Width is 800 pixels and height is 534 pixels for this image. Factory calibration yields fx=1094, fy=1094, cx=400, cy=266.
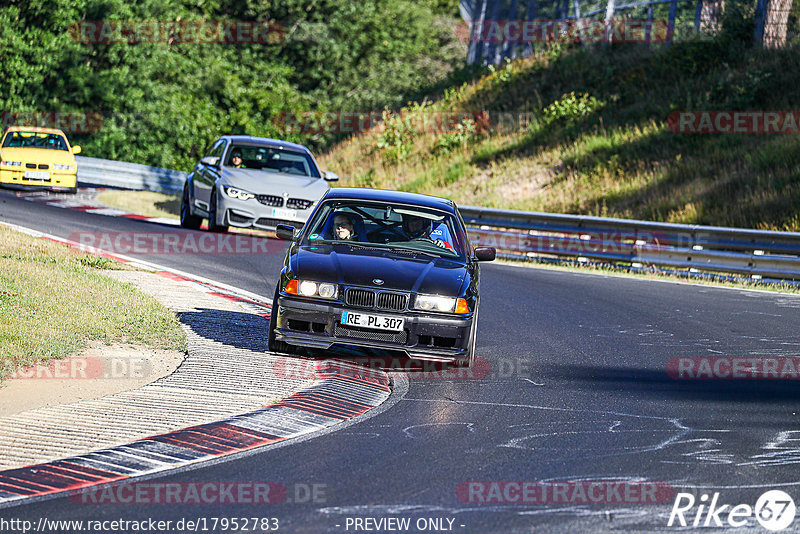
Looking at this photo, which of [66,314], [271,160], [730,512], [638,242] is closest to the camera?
[730,512]

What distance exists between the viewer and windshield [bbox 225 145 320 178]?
2008 cm

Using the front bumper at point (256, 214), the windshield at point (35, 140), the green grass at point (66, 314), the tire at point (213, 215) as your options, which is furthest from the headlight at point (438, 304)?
the windshield at point (35, 140)

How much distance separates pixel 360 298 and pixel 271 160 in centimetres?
1150

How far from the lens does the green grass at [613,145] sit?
992 inches

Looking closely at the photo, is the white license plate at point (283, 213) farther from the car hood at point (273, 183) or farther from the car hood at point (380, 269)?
the car hood at point (380, 269)

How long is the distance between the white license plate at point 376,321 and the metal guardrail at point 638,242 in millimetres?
11236

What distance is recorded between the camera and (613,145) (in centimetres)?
3008

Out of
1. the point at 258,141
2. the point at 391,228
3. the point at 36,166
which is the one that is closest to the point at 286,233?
the point at 391,228

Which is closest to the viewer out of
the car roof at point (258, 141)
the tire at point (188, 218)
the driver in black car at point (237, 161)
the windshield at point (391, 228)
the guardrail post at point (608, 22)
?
the windshield at point (391, 228)

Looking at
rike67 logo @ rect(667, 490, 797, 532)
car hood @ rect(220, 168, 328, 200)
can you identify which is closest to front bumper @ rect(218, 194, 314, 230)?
car hood @ rect(220, 168, 328, 200)

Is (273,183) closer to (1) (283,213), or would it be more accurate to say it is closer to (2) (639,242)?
(1) (283,213)

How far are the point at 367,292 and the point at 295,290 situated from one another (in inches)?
24.9

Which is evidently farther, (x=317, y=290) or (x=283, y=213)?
(x=283, y=213)

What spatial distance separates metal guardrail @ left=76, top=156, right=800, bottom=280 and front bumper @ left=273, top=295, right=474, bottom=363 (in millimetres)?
10898
